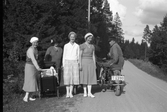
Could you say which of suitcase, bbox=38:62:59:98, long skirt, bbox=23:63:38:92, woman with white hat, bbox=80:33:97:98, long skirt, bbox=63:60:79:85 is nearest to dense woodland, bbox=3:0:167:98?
long skirt, bbox=23:63:38:92

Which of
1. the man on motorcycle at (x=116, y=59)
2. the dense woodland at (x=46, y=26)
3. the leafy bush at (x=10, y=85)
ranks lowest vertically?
the leafy bush at (x=10, y=85)

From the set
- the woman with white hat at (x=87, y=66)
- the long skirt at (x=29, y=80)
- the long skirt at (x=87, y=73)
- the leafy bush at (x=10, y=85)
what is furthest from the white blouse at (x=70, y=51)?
the leafy bush at (x=10, y=85)

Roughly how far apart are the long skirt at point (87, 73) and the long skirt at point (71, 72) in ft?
0.84

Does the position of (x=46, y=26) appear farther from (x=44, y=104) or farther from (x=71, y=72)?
(x=44, y=104)

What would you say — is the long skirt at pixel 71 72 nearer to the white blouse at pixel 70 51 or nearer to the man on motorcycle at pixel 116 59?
the white blouse at pixel 70 51

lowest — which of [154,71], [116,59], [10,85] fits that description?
[154,71]

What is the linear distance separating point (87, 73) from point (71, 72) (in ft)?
1.97

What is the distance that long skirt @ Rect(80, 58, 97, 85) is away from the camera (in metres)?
7.39

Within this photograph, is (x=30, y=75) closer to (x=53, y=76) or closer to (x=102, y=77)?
(x=53, y=76)

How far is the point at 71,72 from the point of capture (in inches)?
285

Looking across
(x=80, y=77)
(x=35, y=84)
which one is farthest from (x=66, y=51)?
(x=35, y=84)

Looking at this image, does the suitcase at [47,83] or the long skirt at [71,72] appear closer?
the suitcase at [47,83]

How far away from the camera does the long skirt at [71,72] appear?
721 cm

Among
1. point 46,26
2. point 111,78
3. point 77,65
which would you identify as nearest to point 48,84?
point 77,65
